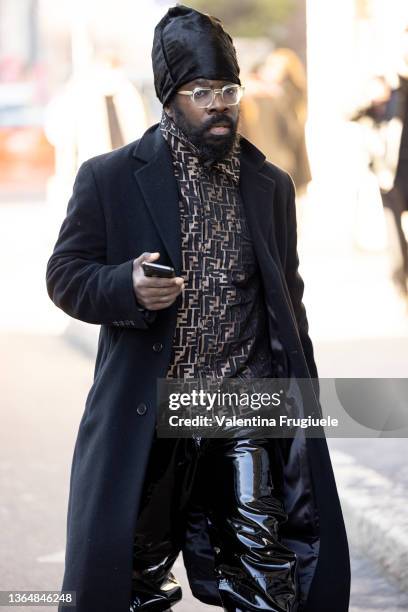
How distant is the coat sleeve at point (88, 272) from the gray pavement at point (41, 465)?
67.1 inches

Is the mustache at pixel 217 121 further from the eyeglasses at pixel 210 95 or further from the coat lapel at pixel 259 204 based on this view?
the coat lapel at pixel 259 204

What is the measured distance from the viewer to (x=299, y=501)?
4.06 metres

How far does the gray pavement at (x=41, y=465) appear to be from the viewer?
5406 mm

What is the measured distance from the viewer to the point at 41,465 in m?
7.26

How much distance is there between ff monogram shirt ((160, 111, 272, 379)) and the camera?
12.8ft

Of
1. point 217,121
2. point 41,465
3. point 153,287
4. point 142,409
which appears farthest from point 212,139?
point 41,465

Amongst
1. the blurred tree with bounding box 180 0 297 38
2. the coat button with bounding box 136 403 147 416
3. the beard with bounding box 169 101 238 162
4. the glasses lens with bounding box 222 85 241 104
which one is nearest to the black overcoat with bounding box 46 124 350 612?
the coat button with bounding box 136 403 147 416

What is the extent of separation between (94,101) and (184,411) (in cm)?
1073

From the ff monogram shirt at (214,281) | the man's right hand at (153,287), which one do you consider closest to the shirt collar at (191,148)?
the ff monogram shirt at (214,281)

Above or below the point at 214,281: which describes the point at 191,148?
above

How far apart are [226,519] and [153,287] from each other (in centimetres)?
73

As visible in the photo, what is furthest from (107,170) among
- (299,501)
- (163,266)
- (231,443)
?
(299,501)

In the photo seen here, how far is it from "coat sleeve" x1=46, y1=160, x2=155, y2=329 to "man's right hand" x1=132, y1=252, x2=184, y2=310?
0.03 metres

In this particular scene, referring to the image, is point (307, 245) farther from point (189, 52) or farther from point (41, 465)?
point (189, 52)
